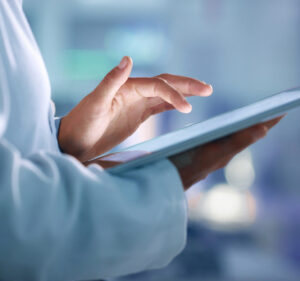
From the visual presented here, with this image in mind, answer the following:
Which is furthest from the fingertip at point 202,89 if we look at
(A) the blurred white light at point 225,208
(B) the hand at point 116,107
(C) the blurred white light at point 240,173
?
(C) the blurred white light at point 240,173

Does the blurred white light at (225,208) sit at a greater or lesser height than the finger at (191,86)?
lesser

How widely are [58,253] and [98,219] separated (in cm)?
5

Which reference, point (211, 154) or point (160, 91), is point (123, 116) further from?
point (211, 154)

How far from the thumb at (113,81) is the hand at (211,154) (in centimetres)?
22

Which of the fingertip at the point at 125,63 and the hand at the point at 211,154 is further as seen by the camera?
the fingertip at the point at 125,63

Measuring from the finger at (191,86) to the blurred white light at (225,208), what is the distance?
1.63 metres

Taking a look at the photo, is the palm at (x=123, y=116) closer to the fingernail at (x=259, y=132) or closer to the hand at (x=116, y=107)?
the hand at (x=116, y=107)

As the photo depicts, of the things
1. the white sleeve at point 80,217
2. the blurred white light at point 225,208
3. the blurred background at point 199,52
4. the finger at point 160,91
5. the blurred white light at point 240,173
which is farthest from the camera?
the blurred background at point 199,52

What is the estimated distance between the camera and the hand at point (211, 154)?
17.3 inches

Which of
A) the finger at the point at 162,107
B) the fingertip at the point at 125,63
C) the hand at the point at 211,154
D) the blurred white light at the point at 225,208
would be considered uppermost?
the fingertip at the point at 125,63

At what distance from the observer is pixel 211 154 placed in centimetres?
44

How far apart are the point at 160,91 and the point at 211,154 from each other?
9.5 inches

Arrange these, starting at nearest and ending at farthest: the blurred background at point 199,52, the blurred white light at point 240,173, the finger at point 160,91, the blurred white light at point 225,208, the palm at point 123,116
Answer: the finger at point 160,91, the palm at point 123,116, the blurred white light at point 225,208, the blurred white light at point 240,173, the blurred background at point 199,52

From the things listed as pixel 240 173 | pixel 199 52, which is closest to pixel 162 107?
pixel 240 173
